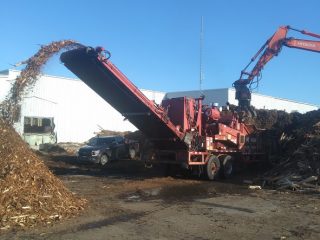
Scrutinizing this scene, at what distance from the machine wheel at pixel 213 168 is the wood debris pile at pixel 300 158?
1.91 meters

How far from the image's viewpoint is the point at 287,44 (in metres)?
24.9

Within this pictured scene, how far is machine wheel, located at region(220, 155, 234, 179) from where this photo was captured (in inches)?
771

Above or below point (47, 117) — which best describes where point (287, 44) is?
above

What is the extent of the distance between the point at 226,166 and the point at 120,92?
241 inches

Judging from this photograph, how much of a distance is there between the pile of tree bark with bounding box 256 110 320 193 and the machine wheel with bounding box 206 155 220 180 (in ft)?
6.21

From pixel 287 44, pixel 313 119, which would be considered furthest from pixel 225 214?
pixel 287 44

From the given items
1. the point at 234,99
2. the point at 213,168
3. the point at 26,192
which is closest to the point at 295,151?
the point at 213,168

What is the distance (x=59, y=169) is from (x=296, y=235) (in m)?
15.6

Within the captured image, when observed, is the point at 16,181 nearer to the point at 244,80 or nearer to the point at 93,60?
the point at 93,60

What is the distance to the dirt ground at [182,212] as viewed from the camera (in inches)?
356

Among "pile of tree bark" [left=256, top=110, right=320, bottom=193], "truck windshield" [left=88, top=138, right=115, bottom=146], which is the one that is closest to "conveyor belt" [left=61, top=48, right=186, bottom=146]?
"pile of tree bark" [left=256, top=110, right=320, bottom=193]

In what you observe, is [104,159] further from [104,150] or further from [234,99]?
[234,99]

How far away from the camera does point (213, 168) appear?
1909cm

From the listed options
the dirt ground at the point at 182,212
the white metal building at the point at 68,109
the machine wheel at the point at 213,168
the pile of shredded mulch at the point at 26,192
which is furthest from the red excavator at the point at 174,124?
the white metal building at the point at 68,109
